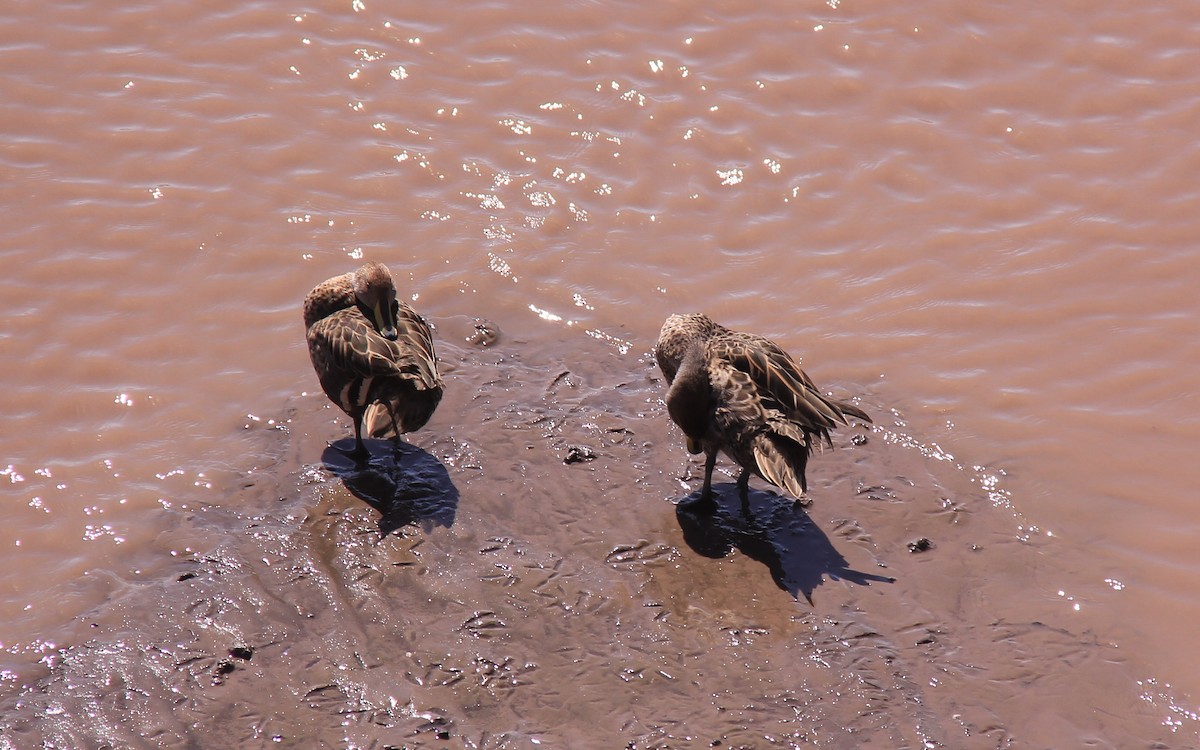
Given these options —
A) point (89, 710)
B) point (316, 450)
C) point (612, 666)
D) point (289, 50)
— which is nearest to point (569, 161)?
point (289, 50)

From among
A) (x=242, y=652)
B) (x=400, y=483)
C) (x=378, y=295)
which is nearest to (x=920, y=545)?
(x=400, y=483)

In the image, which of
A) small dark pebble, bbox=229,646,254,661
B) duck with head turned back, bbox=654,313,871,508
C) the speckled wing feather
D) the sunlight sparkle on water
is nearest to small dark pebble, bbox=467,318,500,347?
the sunlight sparkle on water

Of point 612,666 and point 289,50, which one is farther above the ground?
point 289,50

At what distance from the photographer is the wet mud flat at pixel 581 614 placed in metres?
5.32

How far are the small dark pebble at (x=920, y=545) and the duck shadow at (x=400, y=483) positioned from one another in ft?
8.68

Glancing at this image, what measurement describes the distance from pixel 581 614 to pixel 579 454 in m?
1.37

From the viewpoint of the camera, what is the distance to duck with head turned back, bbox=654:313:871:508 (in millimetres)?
6305

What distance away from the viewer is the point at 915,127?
9797 mm

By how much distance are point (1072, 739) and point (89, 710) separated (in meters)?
4.67

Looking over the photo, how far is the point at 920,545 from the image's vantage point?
253 inches

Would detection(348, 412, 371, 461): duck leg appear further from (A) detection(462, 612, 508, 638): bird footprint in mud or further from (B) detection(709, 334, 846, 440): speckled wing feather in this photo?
(B) detection(709, 334, 846, 440): speckled wing feather

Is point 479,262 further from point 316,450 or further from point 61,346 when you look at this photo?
point 61,346

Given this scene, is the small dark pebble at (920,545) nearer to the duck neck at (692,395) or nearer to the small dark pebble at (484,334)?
the duck neck at (692,395)

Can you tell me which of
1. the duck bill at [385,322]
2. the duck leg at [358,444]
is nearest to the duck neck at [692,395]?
the duck bill at [385,322]
